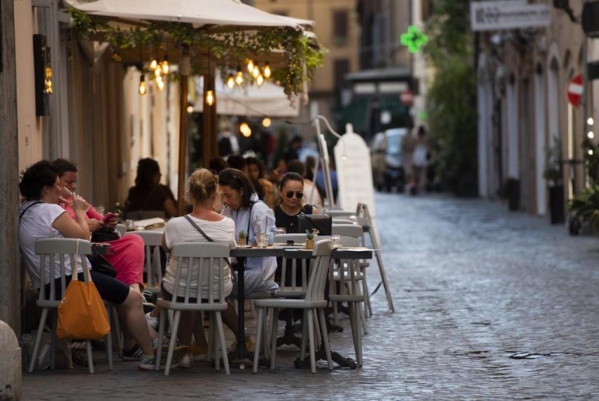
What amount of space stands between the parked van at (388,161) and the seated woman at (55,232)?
3931cm

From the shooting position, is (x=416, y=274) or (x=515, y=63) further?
(x=515, y=63)

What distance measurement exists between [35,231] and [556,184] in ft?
61.0

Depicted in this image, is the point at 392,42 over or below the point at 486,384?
over

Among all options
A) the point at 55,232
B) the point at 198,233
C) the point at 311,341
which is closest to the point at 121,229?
the point at 55,232

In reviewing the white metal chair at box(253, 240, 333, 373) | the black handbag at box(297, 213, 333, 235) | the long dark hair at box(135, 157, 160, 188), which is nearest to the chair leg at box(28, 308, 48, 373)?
the white metal chair at box(253, 240, 333, 373)

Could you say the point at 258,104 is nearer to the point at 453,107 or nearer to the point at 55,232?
the point at 55,232

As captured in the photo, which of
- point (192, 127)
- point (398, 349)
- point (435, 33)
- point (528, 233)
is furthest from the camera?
point (435, 33)

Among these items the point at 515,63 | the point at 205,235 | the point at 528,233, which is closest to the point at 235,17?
the point at 205,235

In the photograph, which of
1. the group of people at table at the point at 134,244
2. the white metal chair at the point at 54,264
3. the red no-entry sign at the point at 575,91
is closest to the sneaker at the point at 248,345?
the group of people at table at the point at 134,244

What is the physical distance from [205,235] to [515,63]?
2628 centimetres

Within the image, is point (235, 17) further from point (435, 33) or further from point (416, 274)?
point (435, 33)

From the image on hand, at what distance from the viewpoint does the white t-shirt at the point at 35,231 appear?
35.4 ft

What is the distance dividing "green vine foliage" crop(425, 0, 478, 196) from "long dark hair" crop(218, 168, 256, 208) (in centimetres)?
3022

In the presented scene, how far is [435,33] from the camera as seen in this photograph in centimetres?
4412
